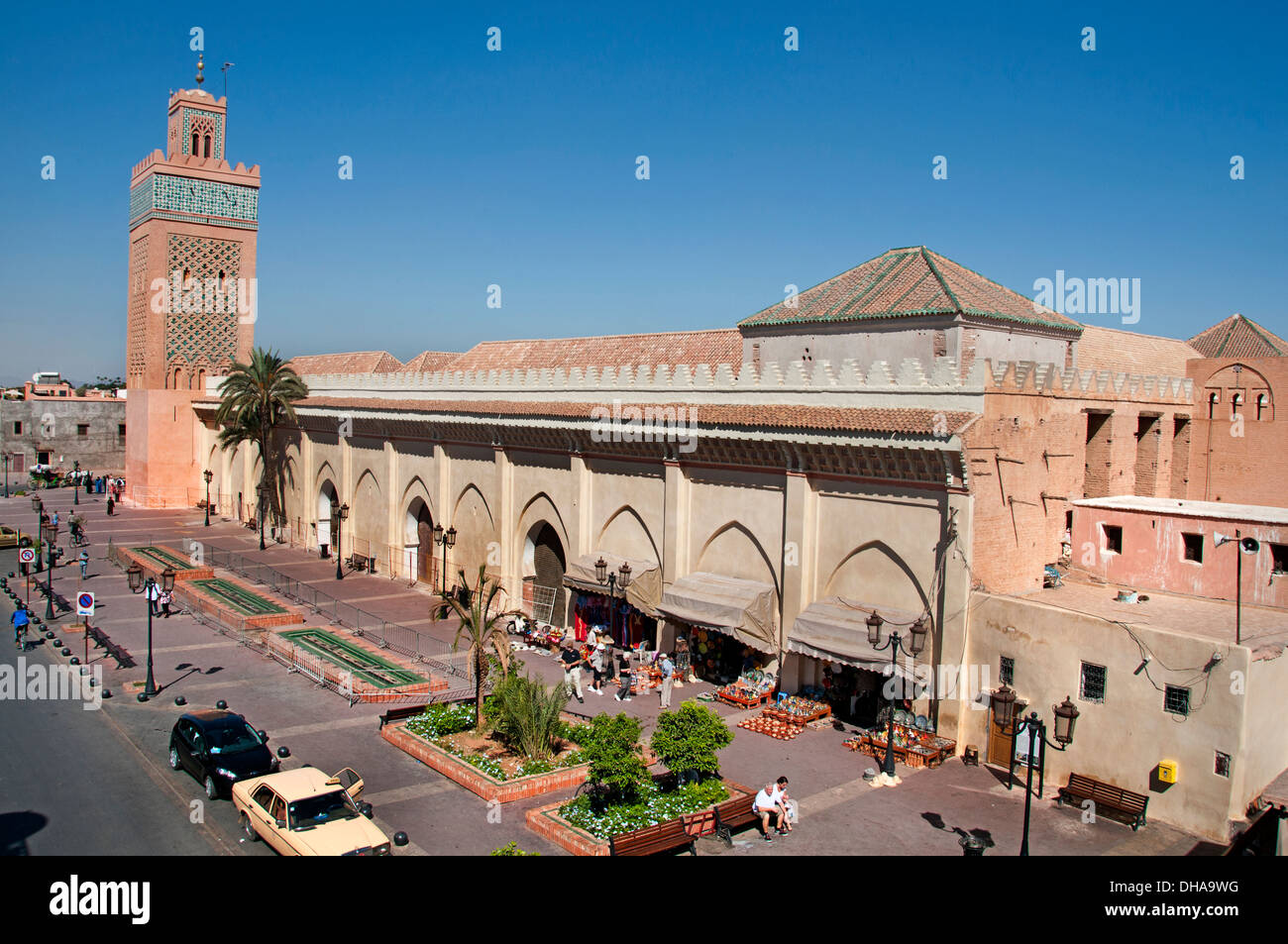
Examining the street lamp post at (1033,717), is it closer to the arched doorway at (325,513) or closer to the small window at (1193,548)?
the small window at (1193,548)

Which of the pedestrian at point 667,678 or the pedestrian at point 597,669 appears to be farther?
the pedestrian at point 597,669

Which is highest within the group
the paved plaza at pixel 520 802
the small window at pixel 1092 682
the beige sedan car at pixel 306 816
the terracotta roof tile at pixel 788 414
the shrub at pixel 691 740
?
the terracotta roof tile at pixel 788 414

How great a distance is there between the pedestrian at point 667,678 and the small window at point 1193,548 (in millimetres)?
9485

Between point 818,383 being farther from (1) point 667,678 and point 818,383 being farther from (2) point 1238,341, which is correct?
(2) point 1238,341

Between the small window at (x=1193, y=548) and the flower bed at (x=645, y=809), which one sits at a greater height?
the small window at (x=1193, y=548)

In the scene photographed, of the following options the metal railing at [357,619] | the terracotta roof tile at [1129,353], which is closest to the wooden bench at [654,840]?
the metal railing at [357,619]

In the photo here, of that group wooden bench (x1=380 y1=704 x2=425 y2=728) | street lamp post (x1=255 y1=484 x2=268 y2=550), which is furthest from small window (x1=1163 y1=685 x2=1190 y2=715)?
street lamp post (x1=255 y1=484 x2=268 y2=550)

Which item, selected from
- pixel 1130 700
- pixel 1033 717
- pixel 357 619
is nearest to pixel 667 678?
pixel 1033 717

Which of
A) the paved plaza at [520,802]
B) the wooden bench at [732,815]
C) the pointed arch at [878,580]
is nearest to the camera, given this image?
the wooden bench at [732,815]

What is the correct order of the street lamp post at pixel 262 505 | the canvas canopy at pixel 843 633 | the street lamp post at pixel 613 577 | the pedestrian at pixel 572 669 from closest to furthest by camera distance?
the canvas canopy at pixel 843 633 < the pedestrian at pixel 572 669 < the street lamp post at pixel 613 577 < the street lamp post at pixel 262 505

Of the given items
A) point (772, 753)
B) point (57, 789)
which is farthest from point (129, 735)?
point (772, 753)

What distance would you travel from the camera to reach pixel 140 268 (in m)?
41.3

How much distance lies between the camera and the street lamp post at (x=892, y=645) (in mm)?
14227

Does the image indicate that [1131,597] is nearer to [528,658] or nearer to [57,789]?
[528,658]
